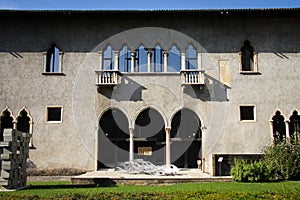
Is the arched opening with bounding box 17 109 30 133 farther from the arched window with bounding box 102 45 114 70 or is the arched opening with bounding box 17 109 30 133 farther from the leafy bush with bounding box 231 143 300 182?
the leafy bush with bounding box 231 143 300 182

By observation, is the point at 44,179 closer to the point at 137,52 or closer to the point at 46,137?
the point at 46,137

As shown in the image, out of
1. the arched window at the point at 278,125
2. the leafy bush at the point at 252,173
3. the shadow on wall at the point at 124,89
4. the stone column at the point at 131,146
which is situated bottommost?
the leafy bush at the point at 252,173

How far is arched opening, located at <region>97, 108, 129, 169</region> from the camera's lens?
863 inches

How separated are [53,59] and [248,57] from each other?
1137 cm

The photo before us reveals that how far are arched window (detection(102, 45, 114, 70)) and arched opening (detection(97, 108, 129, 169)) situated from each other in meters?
2.54

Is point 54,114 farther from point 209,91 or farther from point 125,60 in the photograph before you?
point 209,91

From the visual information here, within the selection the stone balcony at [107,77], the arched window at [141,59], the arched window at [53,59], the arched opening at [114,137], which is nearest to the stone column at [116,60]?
the stone balcony at [107,77]

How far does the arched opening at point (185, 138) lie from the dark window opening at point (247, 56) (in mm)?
4170

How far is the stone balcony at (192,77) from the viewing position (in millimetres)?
20734

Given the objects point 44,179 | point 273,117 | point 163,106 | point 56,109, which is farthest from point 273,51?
point 44,179

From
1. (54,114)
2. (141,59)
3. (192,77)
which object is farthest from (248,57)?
(54,114)

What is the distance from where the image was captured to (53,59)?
21.8m

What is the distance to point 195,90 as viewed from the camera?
2117 cm

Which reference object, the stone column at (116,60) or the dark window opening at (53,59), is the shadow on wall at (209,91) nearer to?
the stone column at (116,60)
